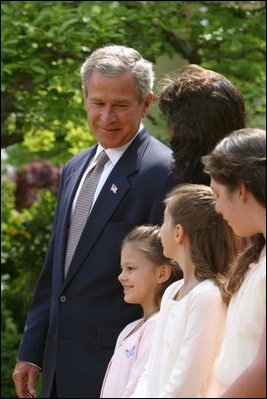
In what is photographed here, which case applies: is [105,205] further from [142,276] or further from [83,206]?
[142,276]

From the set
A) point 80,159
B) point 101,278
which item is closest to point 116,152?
point 80,159

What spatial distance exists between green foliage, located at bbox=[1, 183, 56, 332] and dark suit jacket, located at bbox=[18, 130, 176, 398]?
17.0 feet

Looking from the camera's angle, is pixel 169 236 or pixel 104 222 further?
pixel 104 222

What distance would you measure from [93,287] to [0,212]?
527cm

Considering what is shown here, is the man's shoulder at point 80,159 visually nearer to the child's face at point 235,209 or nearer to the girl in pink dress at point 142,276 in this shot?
the girl in pink dress at point 142,276

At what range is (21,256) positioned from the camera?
9.48 m

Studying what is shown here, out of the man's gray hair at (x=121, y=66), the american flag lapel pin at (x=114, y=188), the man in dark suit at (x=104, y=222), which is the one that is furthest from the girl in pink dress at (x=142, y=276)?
the man's gray hair at (x=121, y=66)

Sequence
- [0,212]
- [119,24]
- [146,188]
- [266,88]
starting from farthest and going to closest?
[0,212]
[266,88]
[119,24]
[146,188]

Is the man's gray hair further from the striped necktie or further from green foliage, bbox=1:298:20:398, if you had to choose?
green foliage, bbox=1:298:20:398

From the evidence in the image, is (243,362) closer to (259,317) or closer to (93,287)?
(259,317)

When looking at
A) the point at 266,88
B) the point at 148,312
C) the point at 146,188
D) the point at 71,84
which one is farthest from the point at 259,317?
the point at 266,88

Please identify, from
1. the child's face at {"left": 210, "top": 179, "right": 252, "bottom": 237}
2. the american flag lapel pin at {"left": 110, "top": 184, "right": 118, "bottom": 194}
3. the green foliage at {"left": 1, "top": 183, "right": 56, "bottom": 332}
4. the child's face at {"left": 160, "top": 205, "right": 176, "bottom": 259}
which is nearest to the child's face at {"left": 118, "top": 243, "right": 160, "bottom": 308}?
the american flag lapel pin at {"left": 110, "top": 184, "right": 118, "bottom": 194}

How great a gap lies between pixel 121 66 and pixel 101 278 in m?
0.78

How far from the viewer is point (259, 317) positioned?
9.32ft
